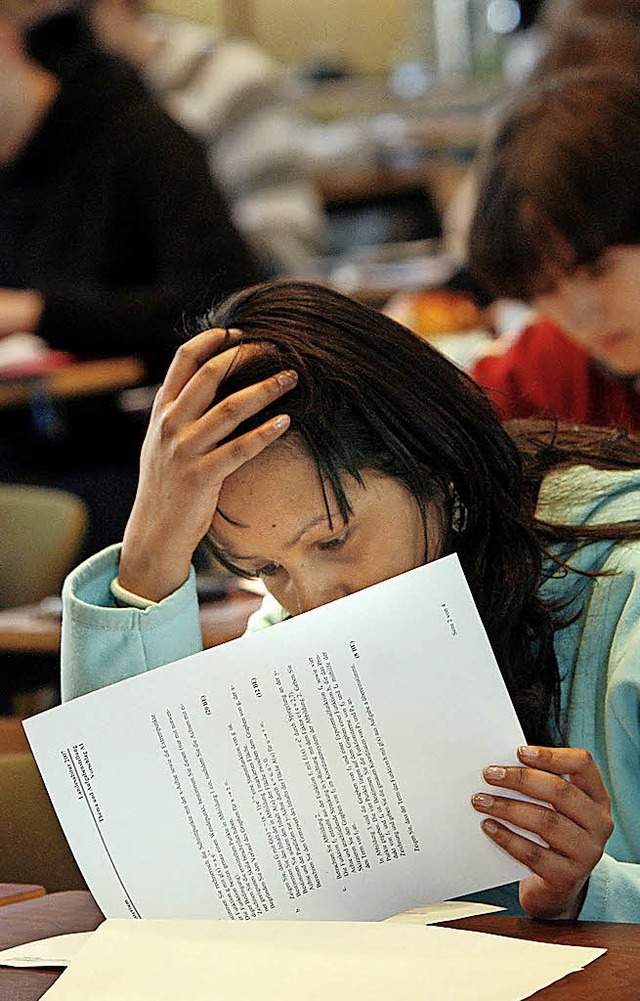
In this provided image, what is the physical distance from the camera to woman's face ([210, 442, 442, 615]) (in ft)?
3.32

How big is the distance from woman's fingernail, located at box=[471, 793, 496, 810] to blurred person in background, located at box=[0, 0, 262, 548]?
2.13 m

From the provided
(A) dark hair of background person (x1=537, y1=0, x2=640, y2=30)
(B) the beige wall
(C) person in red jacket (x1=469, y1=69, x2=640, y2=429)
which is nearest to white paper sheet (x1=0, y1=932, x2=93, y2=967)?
(C) person in red jacket (x1=469, y1=69, x2=640, y2=429)

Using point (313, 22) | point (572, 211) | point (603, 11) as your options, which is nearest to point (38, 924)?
point (572, 211)

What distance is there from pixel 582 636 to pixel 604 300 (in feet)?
2.75

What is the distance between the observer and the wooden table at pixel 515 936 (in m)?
0.72

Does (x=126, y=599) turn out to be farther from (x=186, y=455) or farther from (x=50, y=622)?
(x=50, y=622)

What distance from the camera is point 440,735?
2.82ft

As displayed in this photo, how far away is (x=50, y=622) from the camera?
2.17 meters

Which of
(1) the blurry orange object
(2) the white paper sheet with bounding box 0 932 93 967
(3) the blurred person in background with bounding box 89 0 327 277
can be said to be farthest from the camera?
(3) the blurred person in background with bounding box 89 0 327 277

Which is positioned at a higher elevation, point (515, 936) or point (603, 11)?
point (515, 936)

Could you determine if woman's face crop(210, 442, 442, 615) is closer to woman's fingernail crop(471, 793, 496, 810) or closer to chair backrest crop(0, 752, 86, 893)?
woman's fingernail crop(471, 793, 496, 810)

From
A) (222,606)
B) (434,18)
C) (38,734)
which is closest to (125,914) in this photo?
(38,734)

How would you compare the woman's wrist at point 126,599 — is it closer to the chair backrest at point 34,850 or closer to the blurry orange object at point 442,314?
the chair backrest at point 34,850

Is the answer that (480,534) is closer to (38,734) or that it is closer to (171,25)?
(38,734)
